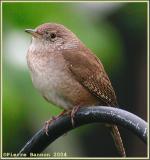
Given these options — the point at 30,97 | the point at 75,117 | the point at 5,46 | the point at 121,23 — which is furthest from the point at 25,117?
the point at 121,23

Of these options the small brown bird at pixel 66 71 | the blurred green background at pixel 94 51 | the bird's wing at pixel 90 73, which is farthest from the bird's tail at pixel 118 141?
the blurred green background at pixel 94 51

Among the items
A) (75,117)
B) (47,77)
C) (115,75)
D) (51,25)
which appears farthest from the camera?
(115,75)

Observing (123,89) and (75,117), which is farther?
(123,89)

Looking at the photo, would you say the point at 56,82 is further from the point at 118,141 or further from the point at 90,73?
the point at 118,141

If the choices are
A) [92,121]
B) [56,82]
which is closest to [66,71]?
[56,82]

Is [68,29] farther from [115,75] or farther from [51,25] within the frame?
[115,75]

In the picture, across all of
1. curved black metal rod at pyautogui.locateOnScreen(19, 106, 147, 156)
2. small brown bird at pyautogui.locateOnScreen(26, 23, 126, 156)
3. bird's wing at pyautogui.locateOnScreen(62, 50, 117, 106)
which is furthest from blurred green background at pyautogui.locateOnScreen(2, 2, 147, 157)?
curved black metal rod at pyautogui.locateOnScreen(19, 106, 147, 156)

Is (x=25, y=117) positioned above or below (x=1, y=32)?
below

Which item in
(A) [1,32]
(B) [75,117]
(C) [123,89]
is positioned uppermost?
(A) [1,32]
